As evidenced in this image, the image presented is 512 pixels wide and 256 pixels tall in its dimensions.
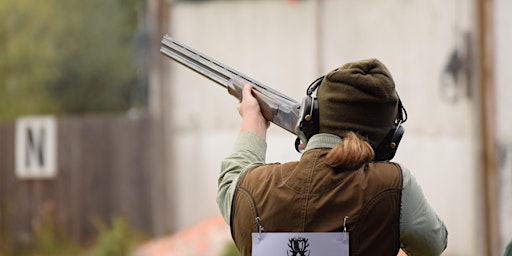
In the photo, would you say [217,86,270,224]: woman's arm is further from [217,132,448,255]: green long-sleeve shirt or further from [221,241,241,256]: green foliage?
[221,241,241,256]: green foliage

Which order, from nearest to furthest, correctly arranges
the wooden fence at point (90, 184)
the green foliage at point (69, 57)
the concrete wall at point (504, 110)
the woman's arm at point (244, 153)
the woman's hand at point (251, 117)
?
the woman's arm at point (244, 153)
the woman's hand at point (251, 117)
the concrete wall at point (504, 110)
the wooden fence at point (90, 184)
the green foliage at point (69, 57)

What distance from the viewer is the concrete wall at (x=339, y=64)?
348 inches

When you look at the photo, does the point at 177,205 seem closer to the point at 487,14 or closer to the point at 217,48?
the point at 217,48

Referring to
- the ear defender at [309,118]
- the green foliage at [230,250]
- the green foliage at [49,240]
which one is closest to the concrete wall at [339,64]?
the green foliage at [230,250]

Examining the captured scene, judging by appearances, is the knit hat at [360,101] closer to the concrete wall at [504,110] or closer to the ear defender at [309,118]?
the ear defender at [309,118]

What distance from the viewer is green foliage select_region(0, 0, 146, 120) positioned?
957 inches

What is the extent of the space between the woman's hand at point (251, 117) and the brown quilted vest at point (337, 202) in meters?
0.30

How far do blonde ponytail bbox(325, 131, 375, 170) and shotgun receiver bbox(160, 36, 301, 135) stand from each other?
8.7 inches

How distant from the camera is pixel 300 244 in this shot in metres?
3.24

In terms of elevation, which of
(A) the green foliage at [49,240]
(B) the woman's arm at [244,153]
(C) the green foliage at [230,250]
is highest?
(B) the woman's arm at [244,153]

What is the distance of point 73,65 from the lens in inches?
1115

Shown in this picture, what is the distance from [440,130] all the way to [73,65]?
20.0 m

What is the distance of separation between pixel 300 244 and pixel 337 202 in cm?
17

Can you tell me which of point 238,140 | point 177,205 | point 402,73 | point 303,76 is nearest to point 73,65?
point 177,205
